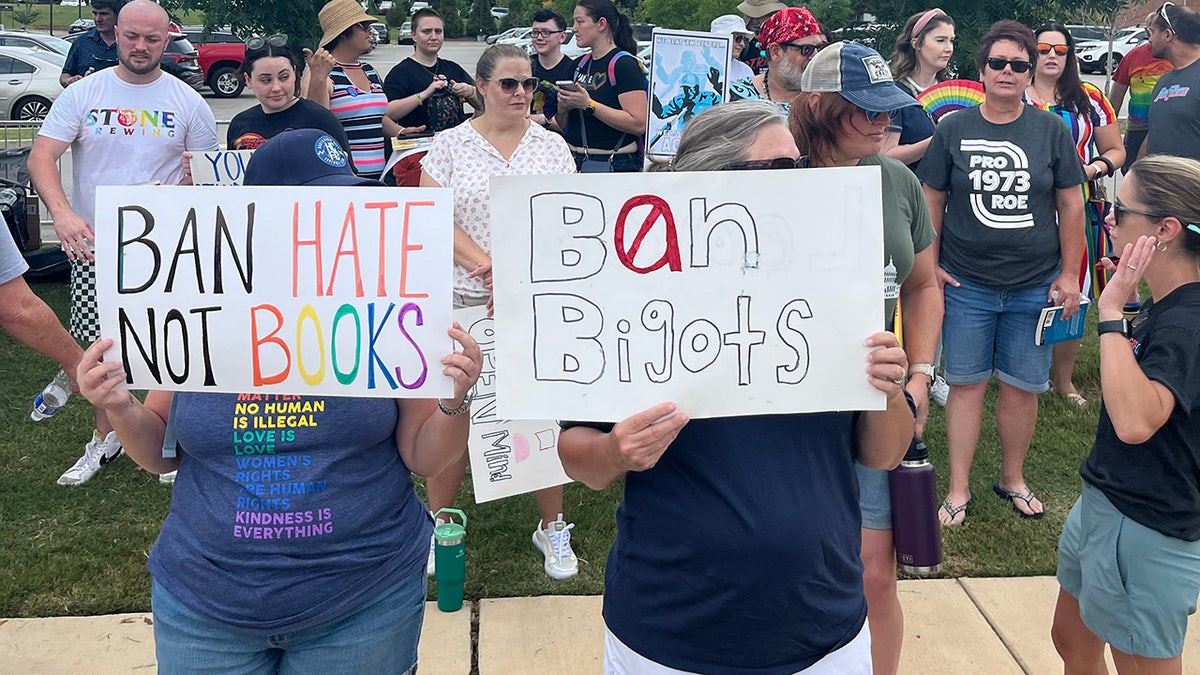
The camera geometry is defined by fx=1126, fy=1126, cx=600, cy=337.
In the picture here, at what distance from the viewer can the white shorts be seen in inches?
83.7

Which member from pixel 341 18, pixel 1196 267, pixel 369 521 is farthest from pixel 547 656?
pixel 341 18

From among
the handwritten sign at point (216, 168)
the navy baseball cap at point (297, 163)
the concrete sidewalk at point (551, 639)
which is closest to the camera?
the navy baseball cap at point (297, 163)

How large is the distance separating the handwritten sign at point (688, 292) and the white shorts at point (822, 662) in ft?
1.57

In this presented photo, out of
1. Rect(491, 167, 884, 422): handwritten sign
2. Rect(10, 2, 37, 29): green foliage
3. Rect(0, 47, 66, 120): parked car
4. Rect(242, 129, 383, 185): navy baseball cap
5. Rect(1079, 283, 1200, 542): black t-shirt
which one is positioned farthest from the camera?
Rect(10, 2, 37, 29): green foliage

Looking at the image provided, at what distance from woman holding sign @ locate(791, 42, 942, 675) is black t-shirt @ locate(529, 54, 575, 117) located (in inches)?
128

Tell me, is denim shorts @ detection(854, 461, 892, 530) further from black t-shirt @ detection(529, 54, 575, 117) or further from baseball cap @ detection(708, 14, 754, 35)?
baseball cap @ detection(708, 14, 754, 35)

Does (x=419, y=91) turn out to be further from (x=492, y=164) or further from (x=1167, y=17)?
(x=1167, y=17)

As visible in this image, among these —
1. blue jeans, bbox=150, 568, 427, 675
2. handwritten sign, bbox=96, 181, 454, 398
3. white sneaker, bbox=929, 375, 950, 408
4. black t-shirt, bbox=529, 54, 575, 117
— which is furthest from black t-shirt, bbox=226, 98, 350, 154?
white sneaker, bbox=929, 375, 950, 408

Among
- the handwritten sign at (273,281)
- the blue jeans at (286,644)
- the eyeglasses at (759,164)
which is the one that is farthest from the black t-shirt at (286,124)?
the eyeglasses at (759,164)

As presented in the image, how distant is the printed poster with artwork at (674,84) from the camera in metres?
5.85

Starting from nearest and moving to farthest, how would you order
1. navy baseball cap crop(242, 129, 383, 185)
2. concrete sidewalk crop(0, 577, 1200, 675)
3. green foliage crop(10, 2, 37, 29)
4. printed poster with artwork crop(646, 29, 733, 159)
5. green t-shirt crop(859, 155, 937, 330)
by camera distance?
navy baseball cap crop(242, 129, 383, 185), green t-shirt crop(859, 155, 937, 330), concrete sidewalk crop(0, 577, 1200, 675), printed poster with artwork crop(646, 29, 733, 159), green foliage crop(10, 2, 37, 29)

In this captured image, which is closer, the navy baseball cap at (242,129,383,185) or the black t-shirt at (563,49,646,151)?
the navy baseball cap at (242,129,383,185)

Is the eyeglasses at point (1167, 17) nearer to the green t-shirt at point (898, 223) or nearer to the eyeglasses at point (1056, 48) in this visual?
the eyeglasses at point (1056, 48)

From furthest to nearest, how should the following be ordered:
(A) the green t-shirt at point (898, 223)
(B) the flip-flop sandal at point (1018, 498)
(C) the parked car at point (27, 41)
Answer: (C) the parked car at point (27, 41), (B) the flip-flop sandal at point (1018, 498), (A) the green t-shirt at point (898, 223)
